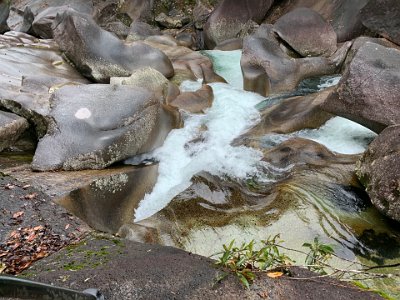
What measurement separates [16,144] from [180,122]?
305 centimetres

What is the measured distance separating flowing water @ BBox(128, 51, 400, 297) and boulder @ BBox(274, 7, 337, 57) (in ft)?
10.9

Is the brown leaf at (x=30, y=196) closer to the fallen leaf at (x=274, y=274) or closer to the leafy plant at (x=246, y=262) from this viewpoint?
the leafy plant at (x=246, y=262)

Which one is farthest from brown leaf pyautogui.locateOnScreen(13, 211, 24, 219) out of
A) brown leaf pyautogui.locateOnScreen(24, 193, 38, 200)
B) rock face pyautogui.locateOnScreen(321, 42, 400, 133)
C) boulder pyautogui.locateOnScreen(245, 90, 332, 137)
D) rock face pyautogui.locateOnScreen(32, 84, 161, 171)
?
rock face pyautogui.locateOnScreen(321, 42, 400, 133)

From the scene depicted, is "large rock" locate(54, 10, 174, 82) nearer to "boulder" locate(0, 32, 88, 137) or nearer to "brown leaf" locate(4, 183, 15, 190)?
"boulder" locate(0, 32, 88, 137)

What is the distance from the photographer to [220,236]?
501cm

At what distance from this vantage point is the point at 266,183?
20.2ft

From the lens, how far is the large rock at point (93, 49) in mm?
9398

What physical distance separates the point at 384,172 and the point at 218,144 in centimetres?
314

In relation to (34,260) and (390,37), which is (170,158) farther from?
(390,37)

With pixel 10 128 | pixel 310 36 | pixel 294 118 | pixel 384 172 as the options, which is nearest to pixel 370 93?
pixel 294 118

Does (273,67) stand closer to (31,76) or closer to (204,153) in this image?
(204,153)

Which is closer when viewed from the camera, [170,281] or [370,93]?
[170,281]

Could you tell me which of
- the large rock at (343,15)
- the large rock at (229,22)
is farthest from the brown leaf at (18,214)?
the large rock at (229,22)

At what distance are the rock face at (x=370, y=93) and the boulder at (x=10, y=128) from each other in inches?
202
